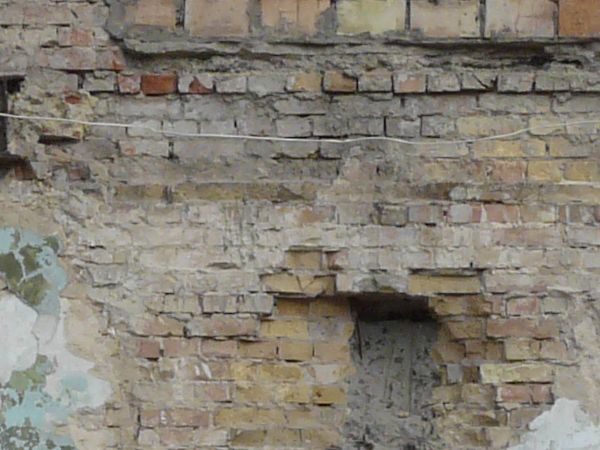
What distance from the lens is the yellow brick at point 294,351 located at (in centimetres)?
352

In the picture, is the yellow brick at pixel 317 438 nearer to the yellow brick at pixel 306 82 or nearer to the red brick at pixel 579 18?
the yellow brick at pixel 306 82

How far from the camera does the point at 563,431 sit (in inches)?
136

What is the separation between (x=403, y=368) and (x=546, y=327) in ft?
1.58

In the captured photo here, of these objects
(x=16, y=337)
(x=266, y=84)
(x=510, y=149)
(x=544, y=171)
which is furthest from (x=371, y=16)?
(x=16, y=337)

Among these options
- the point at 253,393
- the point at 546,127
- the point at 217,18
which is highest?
the point at 217,18

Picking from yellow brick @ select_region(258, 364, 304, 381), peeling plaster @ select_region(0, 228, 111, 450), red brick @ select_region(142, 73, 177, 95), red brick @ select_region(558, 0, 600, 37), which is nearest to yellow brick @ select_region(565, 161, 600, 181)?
red brick @ select_region(558, 0, 600, 37)

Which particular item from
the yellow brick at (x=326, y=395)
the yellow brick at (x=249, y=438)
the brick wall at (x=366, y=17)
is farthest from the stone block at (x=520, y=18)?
the yellow brick at (x=249, y=438)

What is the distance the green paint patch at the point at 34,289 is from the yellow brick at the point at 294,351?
76cm

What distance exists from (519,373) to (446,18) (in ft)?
3.75

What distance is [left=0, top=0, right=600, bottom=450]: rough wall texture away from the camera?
3477 mm

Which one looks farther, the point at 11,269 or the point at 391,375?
the point at 391,375

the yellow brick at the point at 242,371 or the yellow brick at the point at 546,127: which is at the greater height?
the yellow brick at the point at 546,127

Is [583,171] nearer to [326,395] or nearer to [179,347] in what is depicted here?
[326,395]

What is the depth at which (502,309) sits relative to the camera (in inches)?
137
